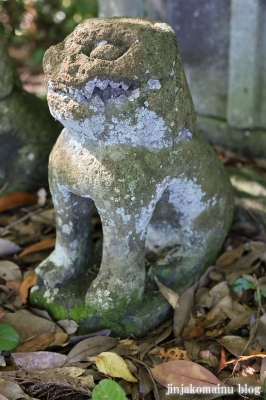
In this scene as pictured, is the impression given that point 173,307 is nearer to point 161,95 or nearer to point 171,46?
point 161,95

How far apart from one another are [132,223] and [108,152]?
194mm

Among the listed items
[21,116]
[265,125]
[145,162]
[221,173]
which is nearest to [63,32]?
[21,116]

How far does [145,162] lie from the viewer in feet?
3.87

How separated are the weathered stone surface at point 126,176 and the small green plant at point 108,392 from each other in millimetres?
297

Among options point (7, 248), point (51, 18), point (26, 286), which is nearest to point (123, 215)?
point (26, 286)

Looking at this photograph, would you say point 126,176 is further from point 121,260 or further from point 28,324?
point 28,324

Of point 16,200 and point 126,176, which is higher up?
point 126,176

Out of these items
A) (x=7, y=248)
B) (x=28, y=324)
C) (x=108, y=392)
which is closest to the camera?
(x=108, y=392)

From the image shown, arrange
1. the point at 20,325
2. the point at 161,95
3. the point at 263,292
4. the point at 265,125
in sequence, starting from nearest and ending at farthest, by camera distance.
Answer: the point at 161,95 < the point at 20,325 < the point at 263,292 < the point at 265,125

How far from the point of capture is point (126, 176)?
45.7 inches

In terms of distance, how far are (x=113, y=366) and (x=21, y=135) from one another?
3.30 feet

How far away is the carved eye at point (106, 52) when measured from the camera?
3.50 ft

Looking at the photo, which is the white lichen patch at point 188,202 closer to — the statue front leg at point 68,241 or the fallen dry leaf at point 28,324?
the statue front leg at point 68,241

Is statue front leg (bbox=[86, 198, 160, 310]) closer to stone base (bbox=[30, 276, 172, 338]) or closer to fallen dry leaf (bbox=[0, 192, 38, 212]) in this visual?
stone base (bbox=[30, 276, 172, 338])
